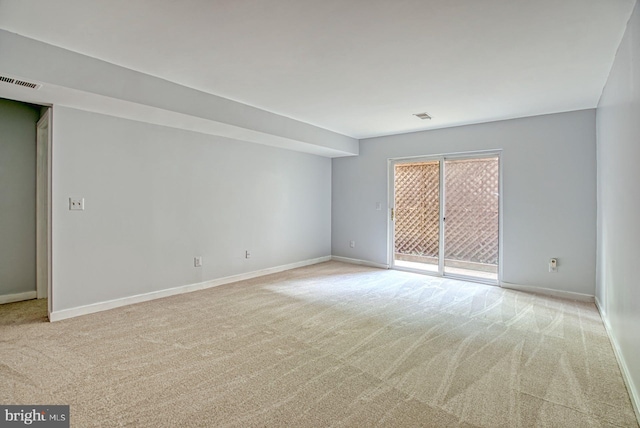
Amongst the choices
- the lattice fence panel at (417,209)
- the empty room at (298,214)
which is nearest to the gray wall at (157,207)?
the empty room at (298,214)

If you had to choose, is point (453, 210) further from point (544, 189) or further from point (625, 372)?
point (625, 372)

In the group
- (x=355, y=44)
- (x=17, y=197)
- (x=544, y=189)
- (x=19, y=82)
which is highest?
(x=355, y=44)

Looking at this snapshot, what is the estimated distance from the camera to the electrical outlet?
131 inches

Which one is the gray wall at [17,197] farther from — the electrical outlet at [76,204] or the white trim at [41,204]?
the electrical outlet at [76,204]

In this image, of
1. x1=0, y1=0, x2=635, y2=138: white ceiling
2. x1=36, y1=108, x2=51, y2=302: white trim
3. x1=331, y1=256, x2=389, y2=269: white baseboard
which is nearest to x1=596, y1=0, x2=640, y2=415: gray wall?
x1=0, y1=0, x2=635, y2=138: white ceiling

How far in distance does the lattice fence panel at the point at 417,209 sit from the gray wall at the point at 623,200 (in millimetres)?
2311

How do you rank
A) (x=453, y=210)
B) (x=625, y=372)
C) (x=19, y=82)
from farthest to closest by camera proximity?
(x=453, y=210), (x=19, y=82), (x=625, y=372)

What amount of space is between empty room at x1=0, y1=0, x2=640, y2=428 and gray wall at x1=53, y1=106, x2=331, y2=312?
2 centimetres

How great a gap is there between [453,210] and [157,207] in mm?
4379

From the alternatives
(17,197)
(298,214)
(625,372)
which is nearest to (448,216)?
Result: (298,214)

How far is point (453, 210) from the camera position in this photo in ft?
17.2

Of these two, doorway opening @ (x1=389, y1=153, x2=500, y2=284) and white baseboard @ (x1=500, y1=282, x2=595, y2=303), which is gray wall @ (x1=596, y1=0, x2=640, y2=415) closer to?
white baseboard @ (x1=500, y1=282, x2=595, y2=303)

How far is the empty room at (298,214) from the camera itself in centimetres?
203

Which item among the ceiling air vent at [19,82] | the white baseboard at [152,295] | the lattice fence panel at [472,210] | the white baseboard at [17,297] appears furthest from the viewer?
the lattice fence panel at [472,210]
